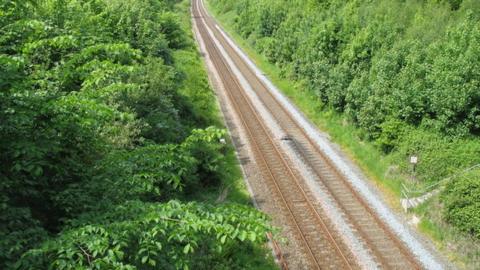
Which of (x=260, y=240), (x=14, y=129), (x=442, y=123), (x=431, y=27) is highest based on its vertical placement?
(x=14, y=129)

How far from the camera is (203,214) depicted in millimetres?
5629

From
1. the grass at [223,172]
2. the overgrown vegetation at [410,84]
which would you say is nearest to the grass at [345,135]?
the overgrown vegetation at [410,84]

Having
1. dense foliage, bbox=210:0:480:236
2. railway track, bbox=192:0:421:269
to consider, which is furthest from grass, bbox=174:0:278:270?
dense foliage, bbox=210:0:480:236

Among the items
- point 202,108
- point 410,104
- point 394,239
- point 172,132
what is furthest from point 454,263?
point 202,108

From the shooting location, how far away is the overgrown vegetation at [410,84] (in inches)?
786

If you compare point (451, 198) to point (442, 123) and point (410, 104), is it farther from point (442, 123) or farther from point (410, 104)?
point (410, 104)

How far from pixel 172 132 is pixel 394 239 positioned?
10306 mm

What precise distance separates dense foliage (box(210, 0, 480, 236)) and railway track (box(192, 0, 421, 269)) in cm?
295

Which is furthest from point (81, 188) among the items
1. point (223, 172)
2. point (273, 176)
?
point (273, 176)

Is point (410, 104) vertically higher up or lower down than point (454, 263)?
higher up

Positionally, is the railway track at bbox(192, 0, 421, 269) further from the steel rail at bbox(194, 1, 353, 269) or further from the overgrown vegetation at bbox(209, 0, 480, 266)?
the overgrown vegetation at bbox(209, 0, 480, 266)

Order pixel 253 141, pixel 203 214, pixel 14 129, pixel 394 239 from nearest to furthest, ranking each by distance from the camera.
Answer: pixel 203 214 < pixel 14 129 < pixel 394 239 < pixel 253 141

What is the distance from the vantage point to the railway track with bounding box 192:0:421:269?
1634 cm

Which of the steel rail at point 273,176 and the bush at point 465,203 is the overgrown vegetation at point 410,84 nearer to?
the bush at point 465,203
